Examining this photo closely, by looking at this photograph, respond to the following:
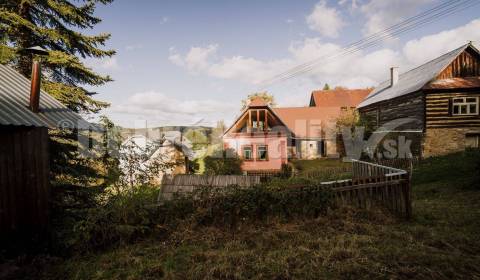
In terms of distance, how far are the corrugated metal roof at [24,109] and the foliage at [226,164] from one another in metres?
15.1

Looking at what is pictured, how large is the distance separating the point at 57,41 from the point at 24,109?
22.4 ft

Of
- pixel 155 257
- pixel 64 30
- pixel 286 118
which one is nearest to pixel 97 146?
pixel 64 30

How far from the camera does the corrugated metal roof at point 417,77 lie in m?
20.1

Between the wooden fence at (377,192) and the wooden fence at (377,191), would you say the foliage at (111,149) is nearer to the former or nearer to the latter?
the wooden fence at (377,191)

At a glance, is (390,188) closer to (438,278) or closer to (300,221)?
(300,221)

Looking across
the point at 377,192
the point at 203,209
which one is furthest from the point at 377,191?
the point at 203,209

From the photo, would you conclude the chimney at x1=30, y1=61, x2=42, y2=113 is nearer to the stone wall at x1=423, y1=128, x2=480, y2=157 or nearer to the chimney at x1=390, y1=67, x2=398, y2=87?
the stone wall at x1=423, y1=128, x2=480, y2=157

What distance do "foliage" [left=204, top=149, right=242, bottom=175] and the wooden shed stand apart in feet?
51.3

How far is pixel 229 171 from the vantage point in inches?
866

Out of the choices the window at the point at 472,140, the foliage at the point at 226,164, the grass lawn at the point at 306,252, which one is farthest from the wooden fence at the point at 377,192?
the window at the point at 472,140

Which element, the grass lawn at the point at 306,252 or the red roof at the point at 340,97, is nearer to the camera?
the grass lawn at the point at 306,252

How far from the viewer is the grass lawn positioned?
409cm

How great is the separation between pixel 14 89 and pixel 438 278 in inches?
377

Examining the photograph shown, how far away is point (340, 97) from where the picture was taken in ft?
131
